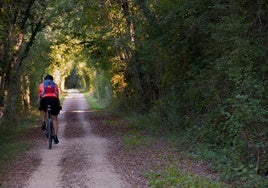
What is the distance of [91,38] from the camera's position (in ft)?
85.3

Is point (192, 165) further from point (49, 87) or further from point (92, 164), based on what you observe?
point (49, 87)

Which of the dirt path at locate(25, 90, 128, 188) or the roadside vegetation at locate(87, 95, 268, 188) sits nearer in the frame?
the roadside vegetation at locate(87, 95, 268, 188)

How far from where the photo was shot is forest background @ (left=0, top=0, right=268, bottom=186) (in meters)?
9.31

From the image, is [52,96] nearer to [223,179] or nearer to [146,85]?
[223,179]

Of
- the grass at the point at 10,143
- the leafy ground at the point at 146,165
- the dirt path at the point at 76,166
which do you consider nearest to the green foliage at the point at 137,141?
the leafy ground at the point at 146,165

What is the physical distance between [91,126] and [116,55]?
235 inches

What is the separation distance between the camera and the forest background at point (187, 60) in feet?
30.6

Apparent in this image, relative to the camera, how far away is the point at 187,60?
596 inches

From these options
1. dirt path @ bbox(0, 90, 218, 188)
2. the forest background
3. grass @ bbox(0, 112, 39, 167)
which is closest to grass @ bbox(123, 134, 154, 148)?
dirt path @ bbox(0, 90, 218, 188)

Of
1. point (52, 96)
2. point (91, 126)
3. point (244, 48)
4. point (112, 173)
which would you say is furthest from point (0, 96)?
point (244, 48)

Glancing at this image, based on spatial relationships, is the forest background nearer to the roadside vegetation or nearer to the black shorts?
the roadside vegetation

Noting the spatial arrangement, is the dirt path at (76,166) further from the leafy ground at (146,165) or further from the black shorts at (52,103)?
the black shorts at (52,103)

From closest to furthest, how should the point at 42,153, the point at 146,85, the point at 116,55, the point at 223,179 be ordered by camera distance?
the point at 223,179 → the point at 42,153 → the point at 146,85 → the point at 116,55

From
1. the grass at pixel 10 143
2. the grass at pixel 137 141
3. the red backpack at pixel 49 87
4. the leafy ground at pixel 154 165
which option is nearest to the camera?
the leafy ground at pixel 154 165
